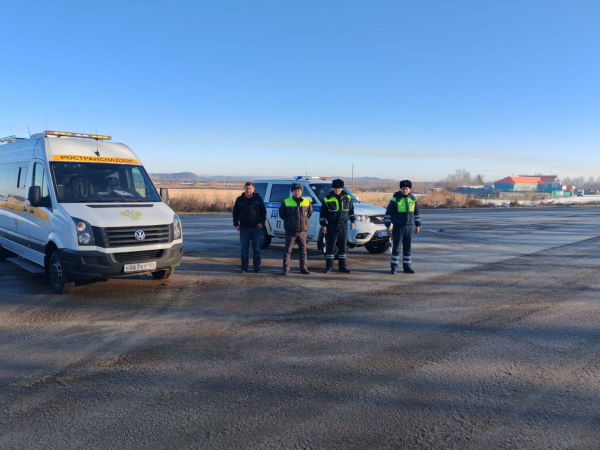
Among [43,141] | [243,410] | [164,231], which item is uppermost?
[43,141]

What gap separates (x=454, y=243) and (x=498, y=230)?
5662mm

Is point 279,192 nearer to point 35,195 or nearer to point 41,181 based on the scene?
point 41,181

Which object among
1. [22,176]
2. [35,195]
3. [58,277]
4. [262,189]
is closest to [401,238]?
[262,189]

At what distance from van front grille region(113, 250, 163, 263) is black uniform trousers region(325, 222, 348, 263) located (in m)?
3.49

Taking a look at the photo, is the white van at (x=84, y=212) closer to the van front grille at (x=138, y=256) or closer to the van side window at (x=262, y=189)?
the van front grille at (x=138, y=256)

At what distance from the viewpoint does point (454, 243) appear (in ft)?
49.5

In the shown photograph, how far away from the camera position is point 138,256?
759cm

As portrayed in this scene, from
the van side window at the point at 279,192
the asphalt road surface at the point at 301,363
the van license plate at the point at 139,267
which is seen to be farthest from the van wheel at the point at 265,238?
the van license plate at the point at 139,267

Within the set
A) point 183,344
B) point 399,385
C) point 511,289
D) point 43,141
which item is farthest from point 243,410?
point 43,141

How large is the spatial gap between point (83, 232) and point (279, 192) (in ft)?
22.1

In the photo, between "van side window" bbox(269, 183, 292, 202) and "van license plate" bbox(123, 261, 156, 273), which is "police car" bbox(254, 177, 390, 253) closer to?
"van side window" bbox(269, 183, 292, 202)

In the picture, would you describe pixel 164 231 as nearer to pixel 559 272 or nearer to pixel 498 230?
pixel 559 272

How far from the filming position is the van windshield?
7.89 metres

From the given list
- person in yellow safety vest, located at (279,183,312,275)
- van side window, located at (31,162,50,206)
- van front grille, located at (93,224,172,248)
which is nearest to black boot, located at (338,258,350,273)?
person in yellow safety vest, located at (279,183,312,275)
